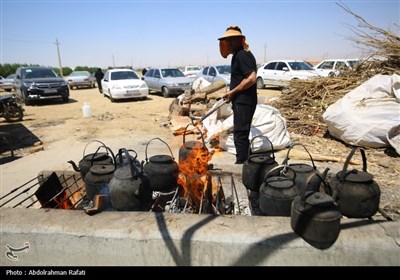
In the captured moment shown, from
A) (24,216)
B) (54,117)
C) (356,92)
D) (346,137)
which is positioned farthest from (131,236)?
(54,117)

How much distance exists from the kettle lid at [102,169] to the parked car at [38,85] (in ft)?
37.8

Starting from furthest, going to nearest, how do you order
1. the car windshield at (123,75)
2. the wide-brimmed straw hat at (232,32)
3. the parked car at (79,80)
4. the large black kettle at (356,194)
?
the parked car at (79,80) < the car windshield at (123,75) < the wide-brimmed straw hat at (232,32) < the large black kettle at (356,194)

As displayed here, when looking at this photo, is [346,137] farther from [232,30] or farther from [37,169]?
[37,169]

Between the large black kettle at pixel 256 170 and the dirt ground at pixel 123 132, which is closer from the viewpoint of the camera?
the large black kettle at pixel 256 170

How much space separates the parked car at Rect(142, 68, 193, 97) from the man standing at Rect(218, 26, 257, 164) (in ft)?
30.5

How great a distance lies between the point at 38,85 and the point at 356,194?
13400 millimetres

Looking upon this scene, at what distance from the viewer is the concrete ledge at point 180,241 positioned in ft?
5.72

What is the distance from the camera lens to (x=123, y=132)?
7.48 metres

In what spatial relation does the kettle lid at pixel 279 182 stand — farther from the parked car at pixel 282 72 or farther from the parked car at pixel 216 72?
the parked car at pixel 282 72

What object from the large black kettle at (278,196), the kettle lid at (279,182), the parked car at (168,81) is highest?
the parked car at (168,81)

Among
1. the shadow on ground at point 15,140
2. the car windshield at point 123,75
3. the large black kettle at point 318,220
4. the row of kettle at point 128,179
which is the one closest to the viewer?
the large black kettle at point 318,220

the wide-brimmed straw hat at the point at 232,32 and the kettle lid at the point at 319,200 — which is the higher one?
the wide-brimmed straw hat at the point at 232,32

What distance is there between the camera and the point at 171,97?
14.4m

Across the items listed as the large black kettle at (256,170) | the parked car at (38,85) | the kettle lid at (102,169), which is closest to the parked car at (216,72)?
the parked car at (38,85)
